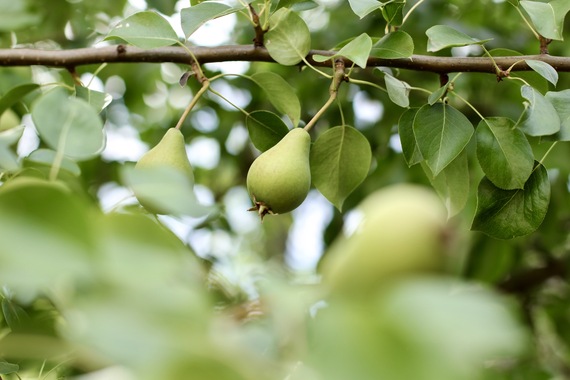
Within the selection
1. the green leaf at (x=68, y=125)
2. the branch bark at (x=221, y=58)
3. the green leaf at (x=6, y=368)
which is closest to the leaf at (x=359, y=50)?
the branch bark at (x=221, y=58)

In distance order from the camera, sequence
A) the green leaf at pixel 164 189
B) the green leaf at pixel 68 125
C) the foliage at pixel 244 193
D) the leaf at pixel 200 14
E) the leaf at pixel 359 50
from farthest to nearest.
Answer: the leaf at pixel 200 14 < the leaf at pixel 359 50 < the green leaf at pixel 68 125 < the green leaf at pixel 164 189 < the foliage at pixel 244 193

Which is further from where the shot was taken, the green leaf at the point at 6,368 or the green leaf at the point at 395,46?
the green leaf at the point at 395,46

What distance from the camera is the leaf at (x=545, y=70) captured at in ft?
2.64

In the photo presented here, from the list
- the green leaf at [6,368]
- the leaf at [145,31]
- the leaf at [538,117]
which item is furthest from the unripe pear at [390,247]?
the leaf at [145,31]

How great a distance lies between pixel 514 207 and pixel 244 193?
1642mm

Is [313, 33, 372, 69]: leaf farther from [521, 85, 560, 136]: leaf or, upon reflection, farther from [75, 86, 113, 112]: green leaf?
[75, 86, 113, 112]: green leaf

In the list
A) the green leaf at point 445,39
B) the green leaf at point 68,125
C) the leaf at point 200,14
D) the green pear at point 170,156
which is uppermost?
the green leaf at point 68,125

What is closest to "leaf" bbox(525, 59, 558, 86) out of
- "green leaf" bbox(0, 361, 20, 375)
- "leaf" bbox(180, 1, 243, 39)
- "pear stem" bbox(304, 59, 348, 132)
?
"pear stem" bbox(304, 59, 348, 132)

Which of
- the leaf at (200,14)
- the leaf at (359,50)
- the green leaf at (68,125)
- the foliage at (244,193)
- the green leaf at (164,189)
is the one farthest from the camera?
the leaf at (200,14)

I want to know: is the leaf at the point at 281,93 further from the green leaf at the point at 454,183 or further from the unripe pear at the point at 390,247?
the unripe pear at the point at 390,247

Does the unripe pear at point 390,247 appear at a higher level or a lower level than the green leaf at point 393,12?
higher

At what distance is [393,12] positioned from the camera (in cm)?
90

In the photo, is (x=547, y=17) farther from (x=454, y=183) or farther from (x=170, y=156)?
(x=170, y=156)

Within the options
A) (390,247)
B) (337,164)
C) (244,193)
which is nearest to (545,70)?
(337,164)
